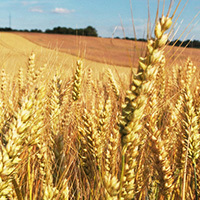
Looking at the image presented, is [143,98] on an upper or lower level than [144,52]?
lower

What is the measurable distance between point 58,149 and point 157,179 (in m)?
0.55

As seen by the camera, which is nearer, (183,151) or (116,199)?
(116,199)

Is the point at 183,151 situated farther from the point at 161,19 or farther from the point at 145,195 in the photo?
the point at 161,19

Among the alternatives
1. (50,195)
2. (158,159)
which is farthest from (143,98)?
(50,195)

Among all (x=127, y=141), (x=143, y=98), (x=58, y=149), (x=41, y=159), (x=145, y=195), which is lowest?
(x=145, y=195)

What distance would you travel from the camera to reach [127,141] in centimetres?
82

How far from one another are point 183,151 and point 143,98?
0.75 meters

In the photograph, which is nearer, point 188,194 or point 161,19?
point 161,19

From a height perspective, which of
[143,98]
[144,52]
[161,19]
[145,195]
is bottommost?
[145,195]

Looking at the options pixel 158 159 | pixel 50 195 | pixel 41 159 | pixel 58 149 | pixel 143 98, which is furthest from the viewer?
pixel 41 159

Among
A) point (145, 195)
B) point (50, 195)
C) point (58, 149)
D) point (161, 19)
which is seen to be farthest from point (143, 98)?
point (145, 195)

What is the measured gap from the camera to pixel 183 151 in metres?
1.42

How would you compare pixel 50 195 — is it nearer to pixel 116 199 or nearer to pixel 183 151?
pixel 116 199

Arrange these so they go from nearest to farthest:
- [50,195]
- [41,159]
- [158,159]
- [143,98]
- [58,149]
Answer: [143,98]
[50,195]
[158,159]
[58,149]
[41,159]
